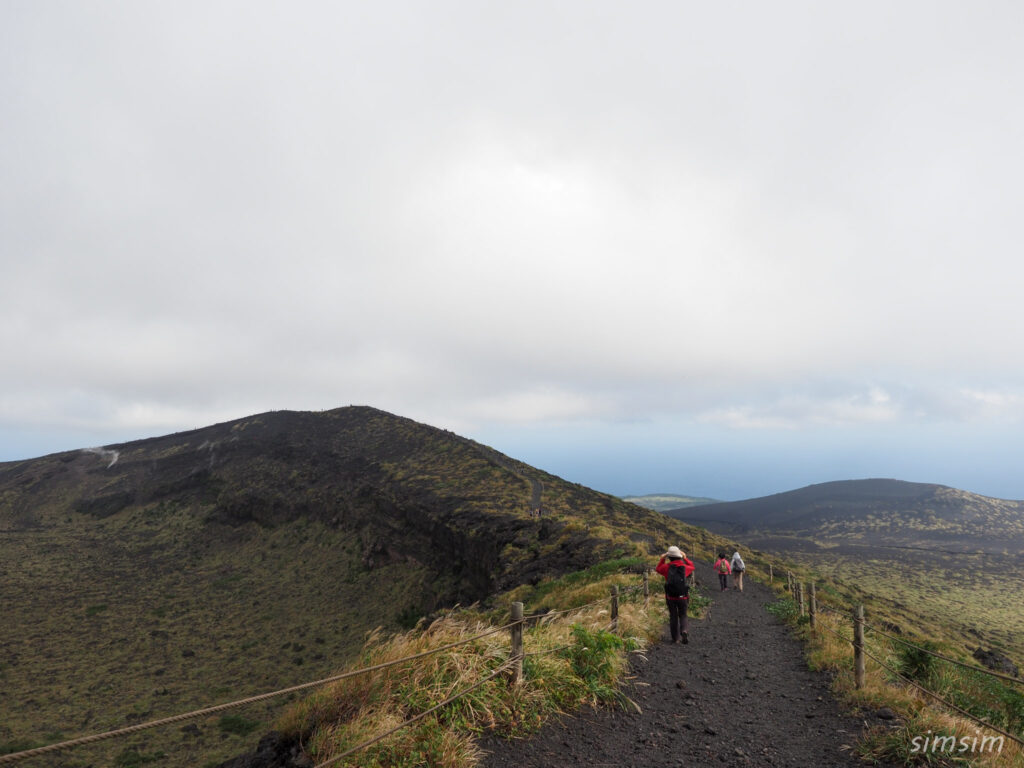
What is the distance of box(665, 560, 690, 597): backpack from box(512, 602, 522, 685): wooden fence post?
17.2ft

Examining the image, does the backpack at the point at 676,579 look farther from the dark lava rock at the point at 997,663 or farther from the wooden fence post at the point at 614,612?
the dark lava rock at the point at 997,663

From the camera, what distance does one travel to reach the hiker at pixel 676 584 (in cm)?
1170

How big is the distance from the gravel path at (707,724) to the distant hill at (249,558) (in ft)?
49.2

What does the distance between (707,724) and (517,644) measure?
3.10 m

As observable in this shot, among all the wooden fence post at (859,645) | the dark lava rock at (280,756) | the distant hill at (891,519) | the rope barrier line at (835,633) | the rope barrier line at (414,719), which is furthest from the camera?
the distant hill at (891,519)

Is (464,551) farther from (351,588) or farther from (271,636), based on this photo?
(271,636)

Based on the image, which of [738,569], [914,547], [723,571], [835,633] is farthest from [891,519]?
[835,633]

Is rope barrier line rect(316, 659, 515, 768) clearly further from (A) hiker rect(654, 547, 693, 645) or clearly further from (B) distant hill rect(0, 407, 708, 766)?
(B) distant hill rect(0, 407, 708, 766)

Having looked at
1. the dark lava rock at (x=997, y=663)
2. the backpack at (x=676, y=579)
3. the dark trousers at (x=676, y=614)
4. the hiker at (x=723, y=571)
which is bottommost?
the dark lava rock at (x=997, y=663)

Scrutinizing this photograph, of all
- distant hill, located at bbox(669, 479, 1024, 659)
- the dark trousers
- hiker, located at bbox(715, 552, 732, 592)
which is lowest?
distant hill, located at bbox(669, 479, 1024, 659)

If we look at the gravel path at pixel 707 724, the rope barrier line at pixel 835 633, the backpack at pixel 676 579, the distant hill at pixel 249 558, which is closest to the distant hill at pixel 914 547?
the distant hill at pixel 249 558

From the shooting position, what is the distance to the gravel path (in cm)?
659

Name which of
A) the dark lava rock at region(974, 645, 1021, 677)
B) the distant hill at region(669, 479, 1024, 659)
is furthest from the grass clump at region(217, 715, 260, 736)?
the distant hill at region(669, 479, 1024, 659)

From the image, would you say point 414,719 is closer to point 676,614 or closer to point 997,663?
point 676,614
